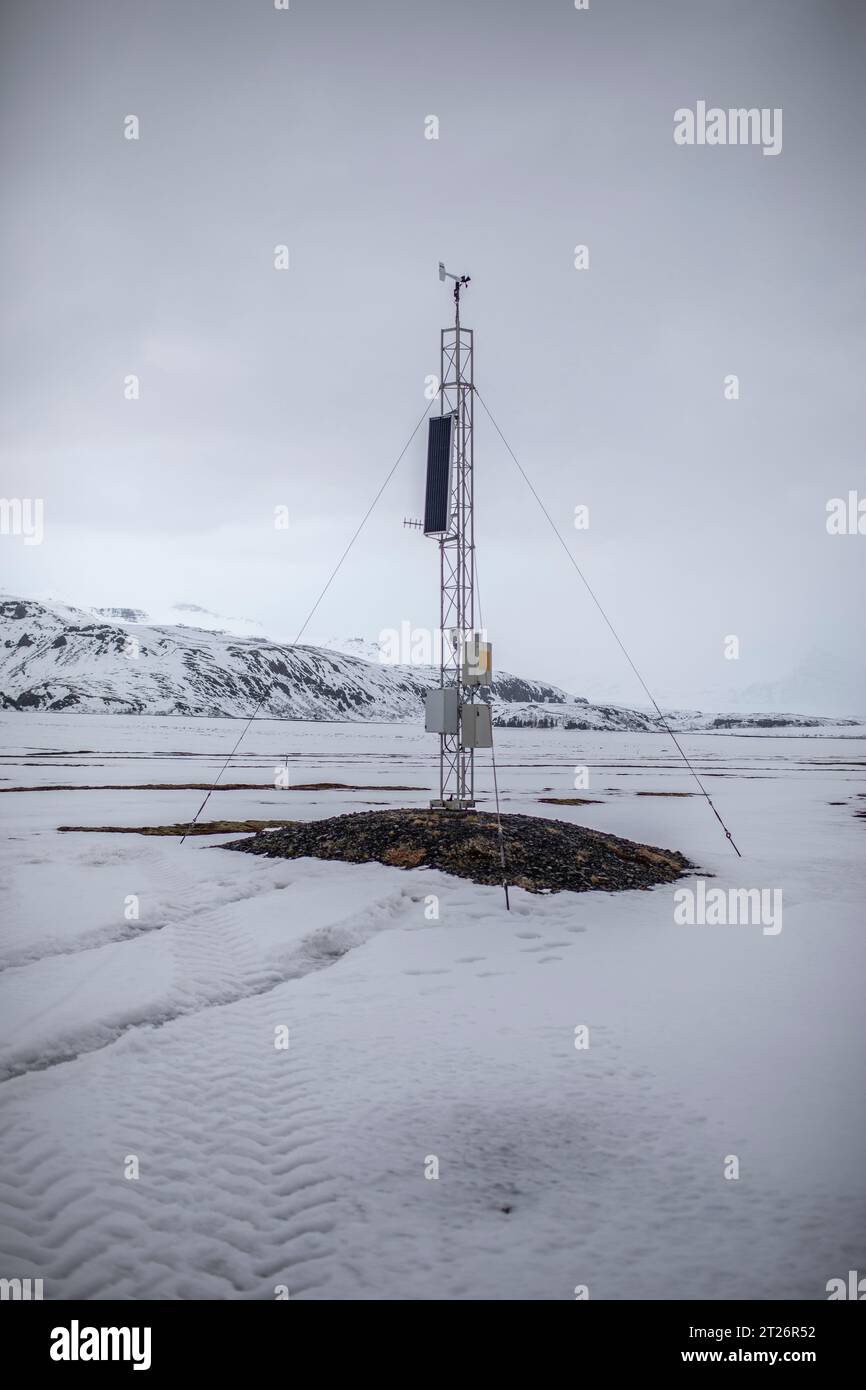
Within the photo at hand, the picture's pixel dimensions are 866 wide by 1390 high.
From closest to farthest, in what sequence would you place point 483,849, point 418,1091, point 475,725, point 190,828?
1. point 418,1091
2. point 483,849
3. point 475,725
4. point 190,828

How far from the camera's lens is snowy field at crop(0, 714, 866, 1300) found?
4.31 meters

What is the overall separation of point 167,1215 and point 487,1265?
6.37ft

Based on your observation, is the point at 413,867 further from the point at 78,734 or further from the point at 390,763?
the point at 78,734

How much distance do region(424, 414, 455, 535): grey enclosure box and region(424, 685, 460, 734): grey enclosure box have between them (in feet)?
12.6

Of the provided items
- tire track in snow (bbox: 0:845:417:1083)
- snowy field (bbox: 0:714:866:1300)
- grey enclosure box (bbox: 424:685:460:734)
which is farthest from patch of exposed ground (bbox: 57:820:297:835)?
tire track in snow (bbox: 0:845:417:1083)

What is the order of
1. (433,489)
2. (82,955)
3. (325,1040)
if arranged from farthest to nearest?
(433,489), (82,955), (325,1040)

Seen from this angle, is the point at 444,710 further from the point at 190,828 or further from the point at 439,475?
the point at 190,828

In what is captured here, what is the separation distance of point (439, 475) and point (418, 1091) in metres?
14.3

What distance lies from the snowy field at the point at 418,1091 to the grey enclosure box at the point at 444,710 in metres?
4.57

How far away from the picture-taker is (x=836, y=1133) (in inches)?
226

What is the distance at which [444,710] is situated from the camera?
57.8 ft

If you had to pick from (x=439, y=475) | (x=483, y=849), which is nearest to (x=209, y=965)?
(x=483, y=849)
